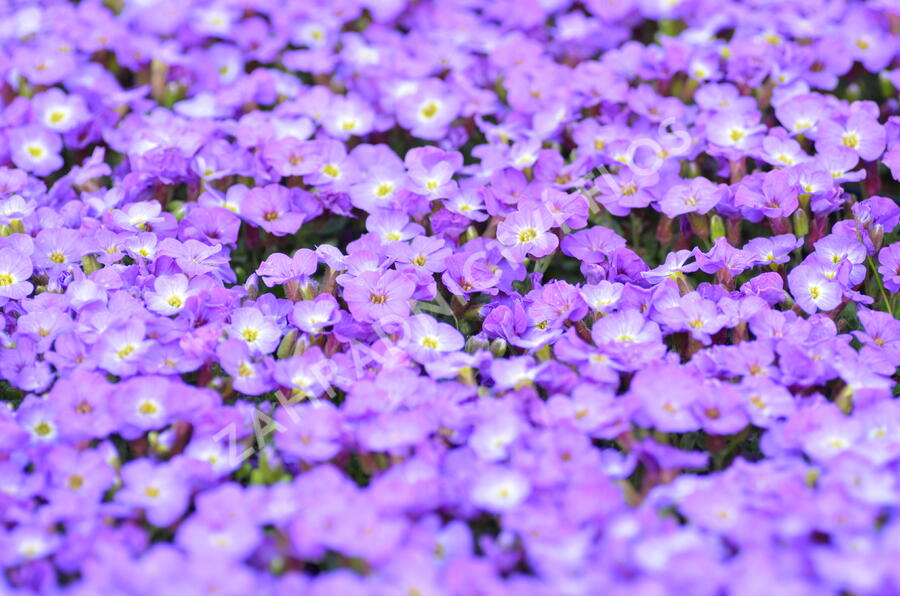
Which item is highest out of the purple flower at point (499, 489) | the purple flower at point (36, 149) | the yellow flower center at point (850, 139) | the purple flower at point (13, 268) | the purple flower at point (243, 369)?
the yellow flower center at point (850, 139)

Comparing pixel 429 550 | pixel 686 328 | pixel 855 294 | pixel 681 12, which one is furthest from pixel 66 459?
pixel 681 12

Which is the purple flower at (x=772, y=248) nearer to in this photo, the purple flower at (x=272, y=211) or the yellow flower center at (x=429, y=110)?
the yellow flower center at (x=429, y=110)

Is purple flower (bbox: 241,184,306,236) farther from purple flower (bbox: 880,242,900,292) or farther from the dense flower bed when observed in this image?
purple flower (bbox: 880,242,900,292)

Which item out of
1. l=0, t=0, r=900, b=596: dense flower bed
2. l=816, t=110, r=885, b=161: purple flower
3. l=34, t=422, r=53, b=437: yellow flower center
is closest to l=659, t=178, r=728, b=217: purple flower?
l=0, t=0, r=900, b=596: dense flower bed

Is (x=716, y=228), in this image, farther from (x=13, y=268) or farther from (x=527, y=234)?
(x=13, y=268)

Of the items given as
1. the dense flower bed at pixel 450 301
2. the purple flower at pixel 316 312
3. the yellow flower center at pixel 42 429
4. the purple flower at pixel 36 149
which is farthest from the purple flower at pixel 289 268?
the purple flower at pixel 36 149

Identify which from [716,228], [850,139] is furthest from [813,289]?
[850,139]

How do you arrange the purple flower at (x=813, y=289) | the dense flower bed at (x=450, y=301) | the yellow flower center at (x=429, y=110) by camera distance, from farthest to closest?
the yellow flower center at (x=429, y=110), the purple flower at (x=813, y=289), the dense flower bed at (x=450, y=301)

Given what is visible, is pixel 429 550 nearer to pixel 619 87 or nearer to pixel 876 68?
pixel 619 87
